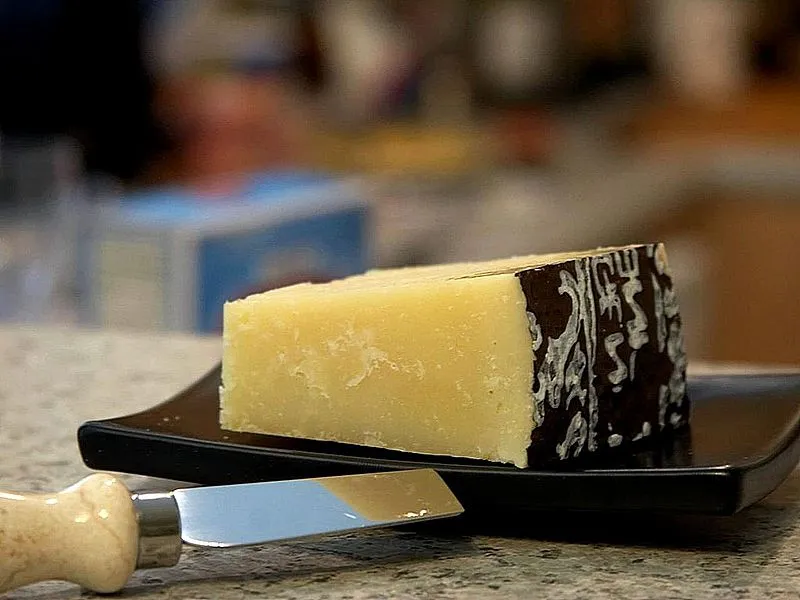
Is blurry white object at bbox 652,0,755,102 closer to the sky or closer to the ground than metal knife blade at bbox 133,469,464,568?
closer to the sky

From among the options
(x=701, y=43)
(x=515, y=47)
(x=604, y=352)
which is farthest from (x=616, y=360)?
(x=701, y=43)

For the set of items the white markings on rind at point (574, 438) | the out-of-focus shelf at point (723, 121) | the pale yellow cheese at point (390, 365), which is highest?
the out-of-focus shelf at point (723, 121)

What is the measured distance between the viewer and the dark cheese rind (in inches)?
25.0

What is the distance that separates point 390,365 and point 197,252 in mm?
1128

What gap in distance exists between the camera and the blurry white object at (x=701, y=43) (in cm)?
337

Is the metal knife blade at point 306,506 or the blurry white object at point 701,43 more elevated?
the blurry white object at point 701,43

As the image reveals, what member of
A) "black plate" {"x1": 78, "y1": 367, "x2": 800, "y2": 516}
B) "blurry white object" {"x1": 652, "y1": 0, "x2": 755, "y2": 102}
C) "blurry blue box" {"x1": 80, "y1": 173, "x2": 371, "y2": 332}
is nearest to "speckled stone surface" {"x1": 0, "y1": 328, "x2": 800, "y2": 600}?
"black plate" {"x1": 78, "y1": 367, "x2": 800, "y2": 516}

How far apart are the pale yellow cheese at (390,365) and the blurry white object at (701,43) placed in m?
2.79

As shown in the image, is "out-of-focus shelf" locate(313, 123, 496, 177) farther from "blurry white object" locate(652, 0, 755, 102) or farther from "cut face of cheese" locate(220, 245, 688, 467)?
"cut face of cheese" locate(220, 245, 688, 467)

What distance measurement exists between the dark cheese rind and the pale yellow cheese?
0.05ft

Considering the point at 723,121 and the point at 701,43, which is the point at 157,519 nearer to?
the point at 723,121

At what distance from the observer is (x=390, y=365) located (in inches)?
26.0

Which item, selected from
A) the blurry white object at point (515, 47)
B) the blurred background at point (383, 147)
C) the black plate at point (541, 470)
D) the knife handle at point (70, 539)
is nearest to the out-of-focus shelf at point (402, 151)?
the blurred background at point (383, 147)

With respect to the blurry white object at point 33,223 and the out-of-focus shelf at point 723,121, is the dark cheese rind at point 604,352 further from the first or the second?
the out-of-focus shelf at point 723,121
